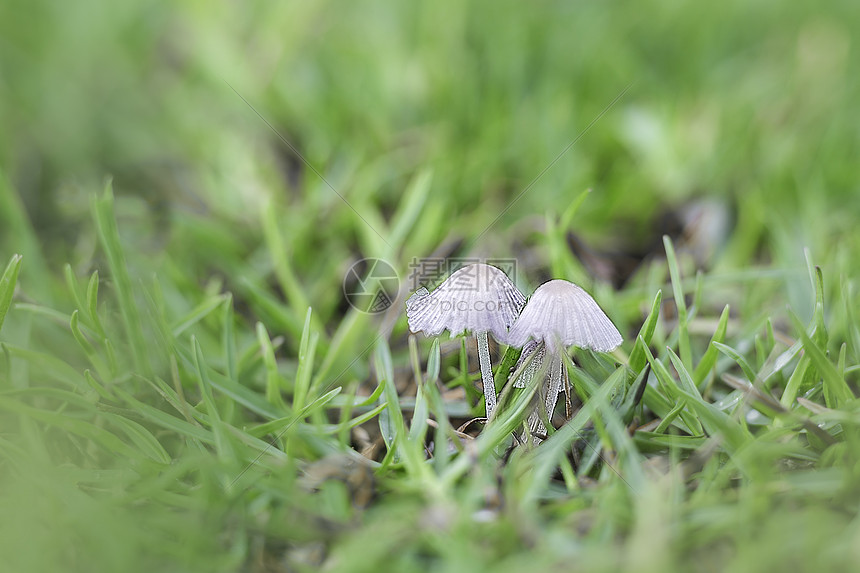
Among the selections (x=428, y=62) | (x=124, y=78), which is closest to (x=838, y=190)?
(x=428, y=62)

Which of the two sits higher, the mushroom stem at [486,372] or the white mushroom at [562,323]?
the white mushroom at [562,323]

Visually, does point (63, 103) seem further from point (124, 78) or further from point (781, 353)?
point (781, 353)

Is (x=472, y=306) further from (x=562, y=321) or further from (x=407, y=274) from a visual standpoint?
(x=407, y=274)

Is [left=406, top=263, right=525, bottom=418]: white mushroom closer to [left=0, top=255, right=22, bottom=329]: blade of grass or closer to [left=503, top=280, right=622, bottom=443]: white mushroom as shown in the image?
[left=503, top=280, right=622, bottom=443]: white mushroom

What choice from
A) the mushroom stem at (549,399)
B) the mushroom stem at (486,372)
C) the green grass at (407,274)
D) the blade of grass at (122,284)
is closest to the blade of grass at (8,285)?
the green grass at (407,274)

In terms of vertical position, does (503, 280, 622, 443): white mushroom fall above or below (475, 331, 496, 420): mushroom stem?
above

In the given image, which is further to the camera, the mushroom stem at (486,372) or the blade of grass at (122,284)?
the blade of grass at (122,284)

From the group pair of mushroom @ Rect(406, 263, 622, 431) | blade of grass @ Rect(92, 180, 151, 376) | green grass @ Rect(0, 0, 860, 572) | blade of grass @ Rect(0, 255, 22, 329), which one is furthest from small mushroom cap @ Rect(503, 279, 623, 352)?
blade of grass @ Rect(0, 255, 22, 329)

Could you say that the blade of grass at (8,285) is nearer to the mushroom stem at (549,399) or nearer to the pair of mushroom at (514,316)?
the pair of mushroom at (514,316)
